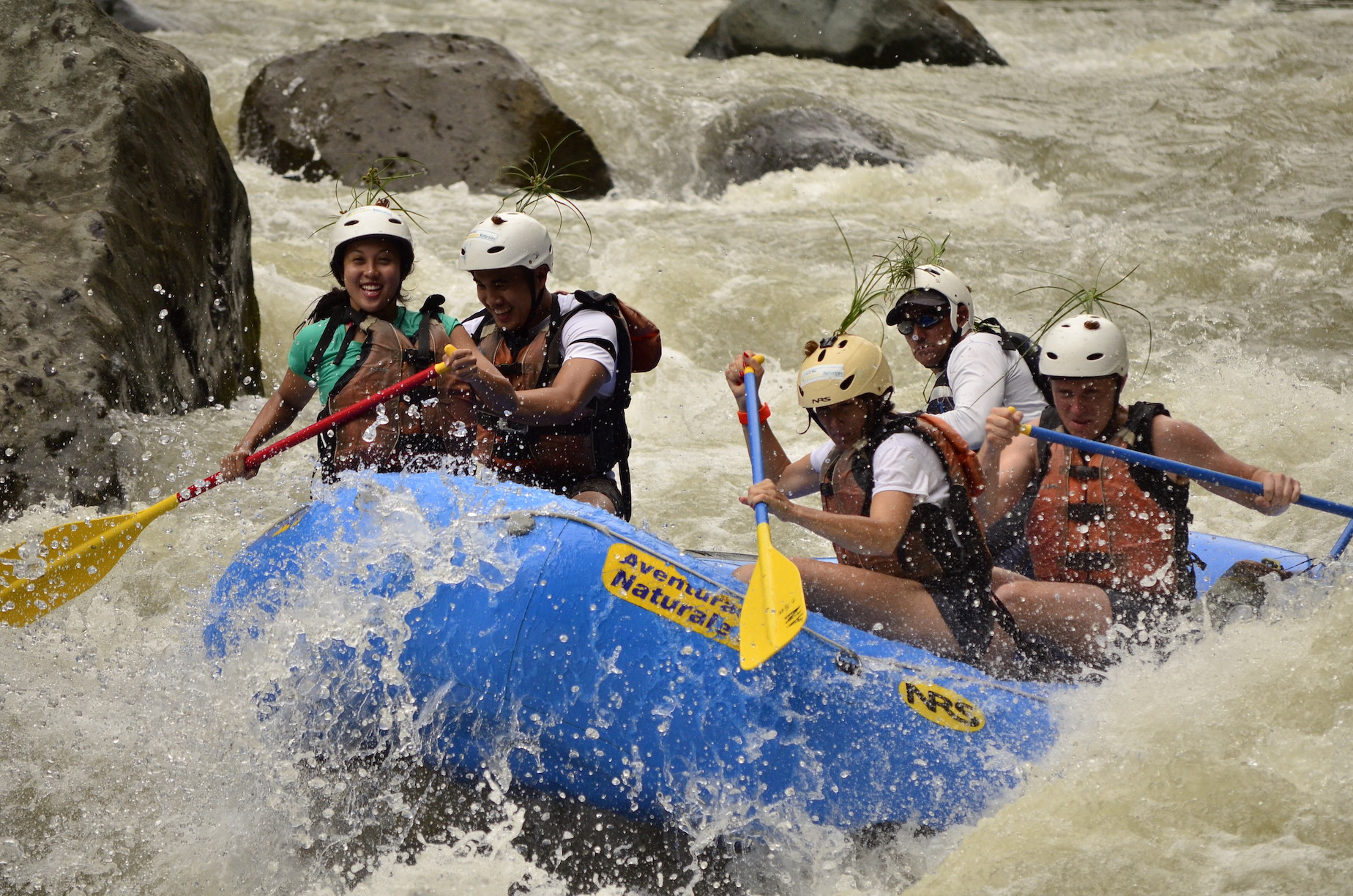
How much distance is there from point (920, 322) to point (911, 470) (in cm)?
137

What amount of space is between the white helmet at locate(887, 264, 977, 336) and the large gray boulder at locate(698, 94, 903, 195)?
5.76 metres

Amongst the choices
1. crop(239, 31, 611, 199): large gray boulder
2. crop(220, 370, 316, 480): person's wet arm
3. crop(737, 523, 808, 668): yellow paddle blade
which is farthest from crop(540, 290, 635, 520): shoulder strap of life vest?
crop(239, 31, 611, 199): large gray boulder

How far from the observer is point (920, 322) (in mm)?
4617

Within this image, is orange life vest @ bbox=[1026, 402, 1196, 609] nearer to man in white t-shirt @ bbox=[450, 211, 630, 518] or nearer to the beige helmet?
the beige helmet

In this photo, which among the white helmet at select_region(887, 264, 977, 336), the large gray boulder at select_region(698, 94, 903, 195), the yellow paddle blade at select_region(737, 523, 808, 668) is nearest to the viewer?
the yellow paddle blade at select_region(737, 523, 808, 668)

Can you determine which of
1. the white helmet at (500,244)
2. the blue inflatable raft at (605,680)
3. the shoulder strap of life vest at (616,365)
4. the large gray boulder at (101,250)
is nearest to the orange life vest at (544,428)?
the shoulder strap of life vest at (616,365)

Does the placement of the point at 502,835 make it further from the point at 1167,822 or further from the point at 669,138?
the point at 669,138

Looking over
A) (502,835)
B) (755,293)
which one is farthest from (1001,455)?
(755,293)

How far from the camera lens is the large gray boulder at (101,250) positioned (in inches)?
199

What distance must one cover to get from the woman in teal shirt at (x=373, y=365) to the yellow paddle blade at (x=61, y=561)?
442 mm

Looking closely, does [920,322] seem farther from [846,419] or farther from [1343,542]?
[1343,542]

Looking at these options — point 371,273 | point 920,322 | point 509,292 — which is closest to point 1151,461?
point 920,322

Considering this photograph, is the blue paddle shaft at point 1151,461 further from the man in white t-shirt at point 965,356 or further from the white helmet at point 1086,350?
the man in white t-shirt at point 965,356

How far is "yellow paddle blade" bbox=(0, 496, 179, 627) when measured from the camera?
3.84 metres
